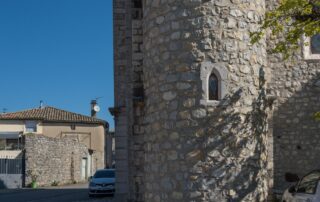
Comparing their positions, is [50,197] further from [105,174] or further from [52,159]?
[52,159]

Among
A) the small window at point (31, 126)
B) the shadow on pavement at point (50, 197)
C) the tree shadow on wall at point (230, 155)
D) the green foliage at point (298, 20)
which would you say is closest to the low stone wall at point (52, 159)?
the small window at point (31, 126)

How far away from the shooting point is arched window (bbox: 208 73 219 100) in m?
9.16

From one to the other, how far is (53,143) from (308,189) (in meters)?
31.4

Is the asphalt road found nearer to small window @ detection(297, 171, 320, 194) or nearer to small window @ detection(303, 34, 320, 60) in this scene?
small window @ detection(303, 34, 320, 60)

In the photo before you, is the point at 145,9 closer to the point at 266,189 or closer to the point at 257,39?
the point at 257,39

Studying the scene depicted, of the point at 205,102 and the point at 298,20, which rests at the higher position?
the point at 298,20

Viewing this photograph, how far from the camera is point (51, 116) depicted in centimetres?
4812

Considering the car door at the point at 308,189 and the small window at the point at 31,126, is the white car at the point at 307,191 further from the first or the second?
the small window at the point at 31,126

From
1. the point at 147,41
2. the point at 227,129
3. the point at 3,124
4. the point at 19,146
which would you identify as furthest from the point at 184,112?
the point at 3,124

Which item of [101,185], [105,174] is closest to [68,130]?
[105,174]

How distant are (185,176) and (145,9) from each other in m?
3.41

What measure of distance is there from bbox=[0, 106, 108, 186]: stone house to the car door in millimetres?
28794

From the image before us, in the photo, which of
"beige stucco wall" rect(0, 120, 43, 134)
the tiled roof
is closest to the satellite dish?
the tiled roof

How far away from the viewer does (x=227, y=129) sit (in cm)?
910
